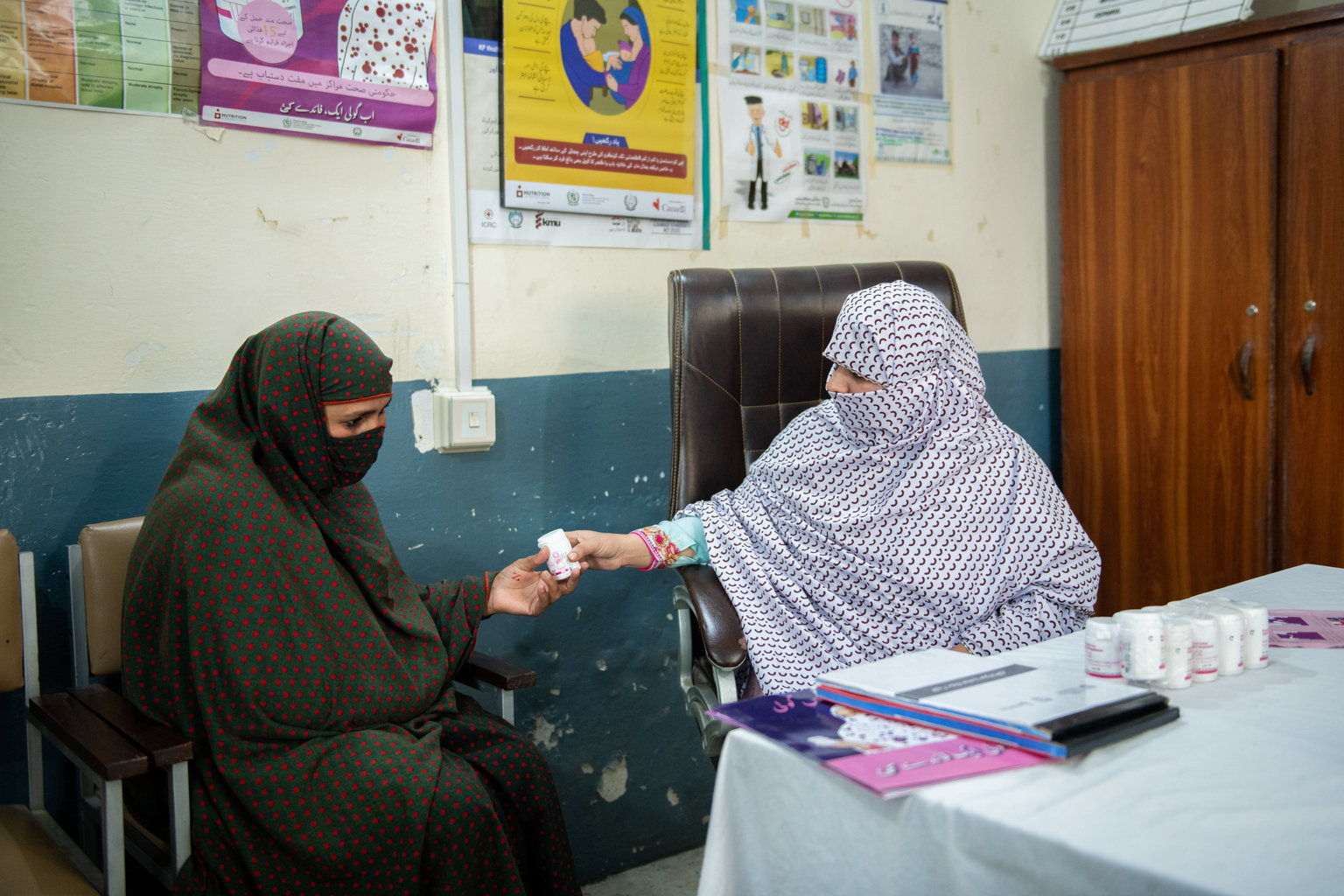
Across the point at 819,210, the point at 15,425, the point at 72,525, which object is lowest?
the point at 72,525

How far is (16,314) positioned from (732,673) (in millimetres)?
1359

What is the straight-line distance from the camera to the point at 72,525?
1789 mm

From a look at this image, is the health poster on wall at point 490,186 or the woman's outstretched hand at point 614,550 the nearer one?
the woman's outstretched hand at point 614,550

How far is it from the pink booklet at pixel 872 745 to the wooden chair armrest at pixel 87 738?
0.76m

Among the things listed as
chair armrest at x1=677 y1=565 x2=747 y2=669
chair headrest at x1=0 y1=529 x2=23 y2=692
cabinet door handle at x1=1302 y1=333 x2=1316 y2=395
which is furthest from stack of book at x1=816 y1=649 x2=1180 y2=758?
cabinet door handle at x1=1302 y1=333 x2=1316 y2=395

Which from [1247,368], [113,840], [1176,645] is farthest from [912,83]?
[113,840]

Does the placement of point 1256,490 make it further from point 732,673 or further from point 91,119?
point 91,119

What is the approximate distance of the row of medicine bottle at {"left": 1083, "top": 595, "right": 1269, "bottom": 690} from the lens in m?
1.15

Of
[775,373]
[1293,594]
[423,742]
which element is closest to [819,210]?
[775,373]

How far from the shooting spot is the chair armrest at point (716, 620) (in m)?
1.72

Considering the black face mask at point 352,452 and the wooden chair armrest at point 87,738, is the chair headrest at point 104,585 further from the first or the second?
the black face mask at point 352,452

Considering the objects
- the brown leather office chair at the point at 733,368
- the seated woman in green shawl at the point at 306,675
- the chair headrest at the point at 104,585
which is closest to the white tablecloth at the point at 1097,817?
the seated woman in green shawl at the point at 306,675

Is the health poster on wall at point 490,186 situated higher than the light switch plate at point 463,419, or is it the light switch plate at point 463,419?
the health poster on wall at point 490,186

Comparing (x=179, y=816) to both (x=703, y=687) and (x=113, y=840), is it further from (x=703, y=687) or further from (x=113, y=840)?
(x=703, y=687)
